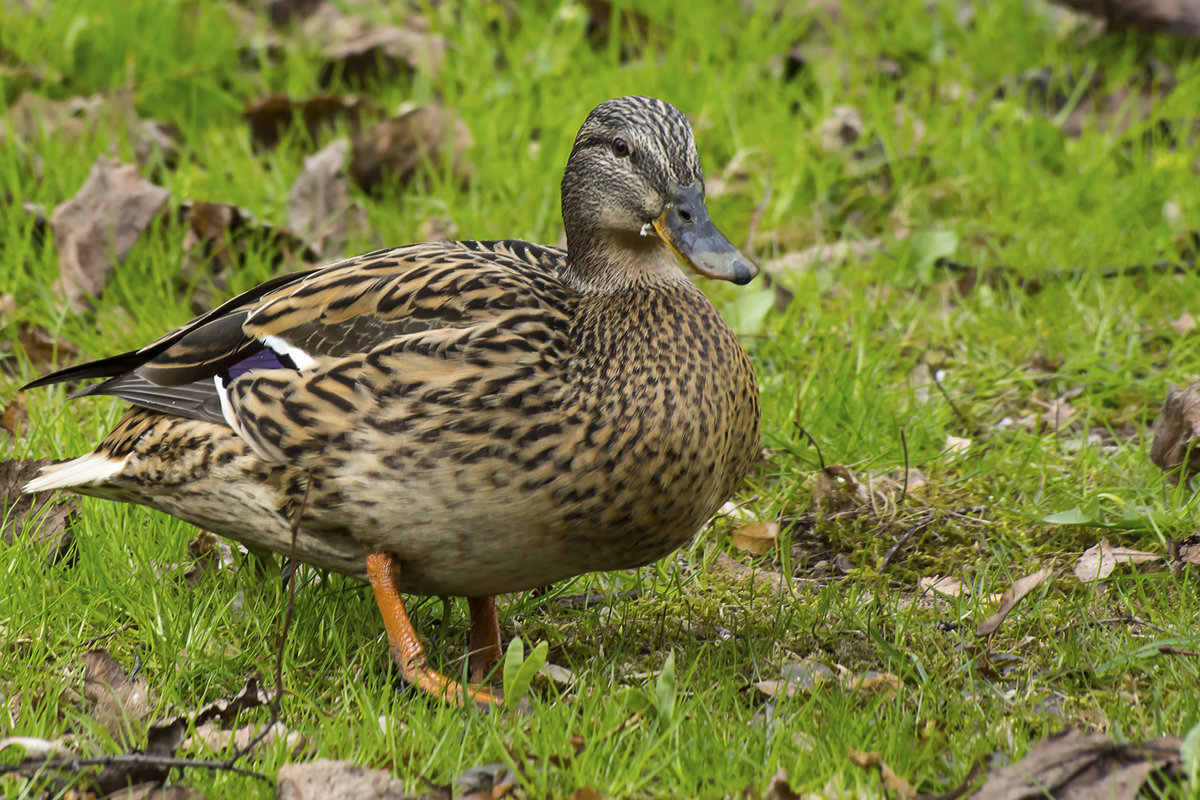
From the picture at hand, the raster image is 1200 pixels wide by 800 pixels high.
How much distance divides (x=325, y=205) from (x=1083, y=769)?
3.98 m

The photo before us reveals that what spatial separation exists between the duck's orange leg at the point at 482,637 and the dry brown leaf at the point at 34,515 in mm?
1187

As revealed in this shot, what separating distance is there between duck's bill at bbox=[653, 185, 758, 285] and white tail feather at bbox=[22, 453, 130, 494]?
155 cm

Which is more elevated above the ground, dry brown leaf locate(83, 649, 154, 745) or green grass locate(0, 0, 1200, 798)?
green grass locate(0, 0, 1200, 798)

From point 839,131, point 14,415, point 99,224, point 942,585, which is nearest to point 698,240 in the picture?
point 942,585

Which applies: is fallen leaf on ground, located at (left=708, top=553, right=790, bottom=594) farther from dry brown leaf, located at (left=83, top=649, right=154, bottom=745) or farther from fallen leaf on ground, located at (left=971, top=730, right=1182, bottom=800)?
dry brown leaf, located at (left=83, top=649, right=154, bottom=745)

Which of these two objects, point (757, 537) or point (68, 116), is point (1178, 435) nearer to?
point (757, 537)

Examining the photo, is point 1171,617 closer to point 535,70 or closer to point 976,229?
point 976,229

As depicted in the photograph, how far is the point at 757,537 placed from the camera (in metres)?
4.23

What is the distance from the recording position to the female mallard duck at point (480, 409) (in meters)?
3.24

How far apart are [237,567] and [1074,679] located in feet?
7.51

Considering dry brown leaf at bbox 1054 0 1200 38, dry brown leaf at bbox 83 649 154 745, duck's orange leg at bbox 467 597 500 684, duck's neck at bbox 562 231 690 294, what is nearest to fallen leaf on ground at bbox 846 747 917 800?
duck's orange leg at bbox 467 597 500 684

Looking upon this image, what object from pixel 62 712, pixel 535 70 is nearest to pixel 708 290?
pixel 535 70

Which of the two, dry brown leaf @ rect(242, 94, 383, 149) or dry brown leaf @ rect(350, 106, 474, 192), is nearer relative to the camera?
dry brown leaf @ rect(350, 106, 474, 192)

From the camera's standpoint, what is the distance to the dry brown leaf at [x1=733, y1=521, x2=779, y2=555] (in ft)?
13.8
